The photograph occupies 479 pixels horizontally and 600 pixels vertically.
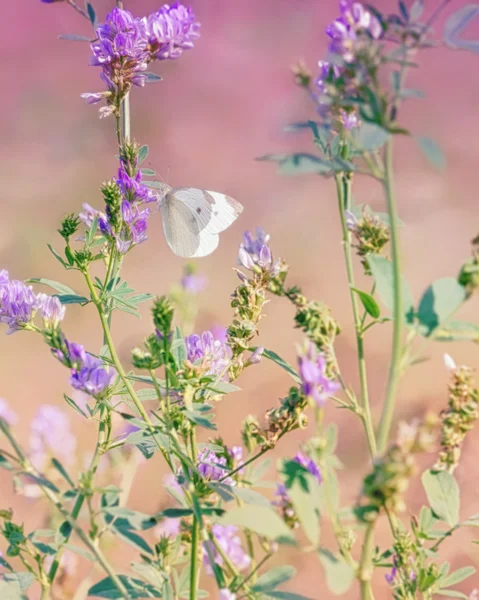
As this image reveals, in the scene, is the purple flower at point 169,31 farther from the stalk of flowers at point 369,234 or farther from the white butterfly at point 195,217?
the white butterfly at point 195,217

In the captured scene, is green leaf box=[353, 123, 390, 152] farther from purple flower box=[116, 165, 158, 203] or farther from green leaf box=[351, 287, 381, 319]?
purple flower box=[116, 165, 158, 203]

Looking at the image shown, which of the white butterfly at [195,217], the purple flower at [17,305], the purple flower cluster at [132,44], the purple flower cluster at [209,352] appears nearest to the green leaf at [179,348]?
the purple flower cluster at [209,352]

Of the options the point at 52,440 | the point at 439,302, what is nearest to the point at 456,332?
the point at 439,302

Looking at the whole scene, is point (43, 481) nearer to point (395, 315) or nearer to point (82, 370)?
point (82, 370)

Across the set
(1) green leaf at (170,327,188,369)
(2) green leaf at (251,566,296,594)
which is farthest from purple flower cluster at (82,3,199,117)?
(2) green leaf at (251,566,296,594)

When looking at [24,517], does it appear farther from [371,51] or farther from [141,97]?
[141,97]

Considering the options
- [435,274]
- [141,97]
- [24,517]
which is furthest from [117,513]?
[141,97]
